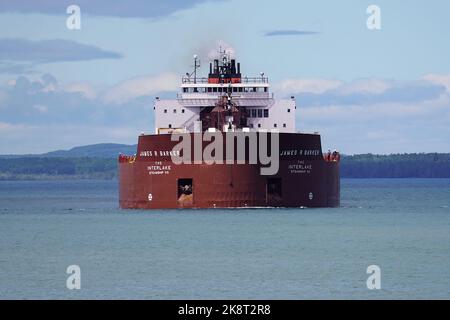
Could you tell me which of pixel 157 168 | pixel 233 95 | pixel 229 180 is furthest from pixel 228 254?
pixel 233 95

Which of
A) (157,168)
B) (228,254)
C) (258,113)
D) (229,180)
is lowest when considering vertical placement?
(228,254)

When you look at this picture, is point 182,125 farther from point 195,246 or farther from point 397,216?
point 195,246

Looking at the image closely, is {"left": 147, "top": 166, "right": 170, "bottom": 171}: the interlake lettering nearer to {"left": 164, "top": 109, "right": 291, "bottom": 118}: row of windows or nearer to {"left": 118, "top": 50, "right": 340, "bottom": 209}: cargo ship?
{"left": 118, "top": 50, "right": 340, "bottom": 209}: cargo ship

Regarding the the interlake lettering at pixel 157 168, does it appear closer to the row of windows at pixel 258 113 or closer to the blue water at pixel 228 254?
the blue water at pixel 228 254

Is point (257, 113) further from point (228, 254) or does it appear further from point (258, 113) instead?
point (228, 254)

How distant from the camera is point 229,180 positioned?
64.6 metres

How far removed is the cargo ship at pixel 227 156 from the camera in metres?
64.6

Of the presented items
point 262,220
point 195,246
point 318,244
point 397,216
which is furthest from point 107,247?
point 397,216

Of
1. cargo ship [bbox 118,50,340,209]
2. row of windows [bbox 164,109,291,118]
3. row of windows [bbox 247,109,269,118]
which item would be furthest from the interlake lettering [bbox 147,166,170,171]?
row of windows [bbox 247,109,269,118]

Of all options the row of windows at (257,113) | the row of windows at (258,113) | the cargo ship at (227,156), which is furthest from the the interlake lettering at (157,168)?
the row of windows at (258,113)

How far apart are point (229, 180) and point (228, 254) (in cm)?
1771

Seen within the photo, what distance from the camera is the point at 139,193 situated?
69.1 metres

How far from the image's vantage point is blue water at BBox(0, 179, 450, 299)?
37.6 m
